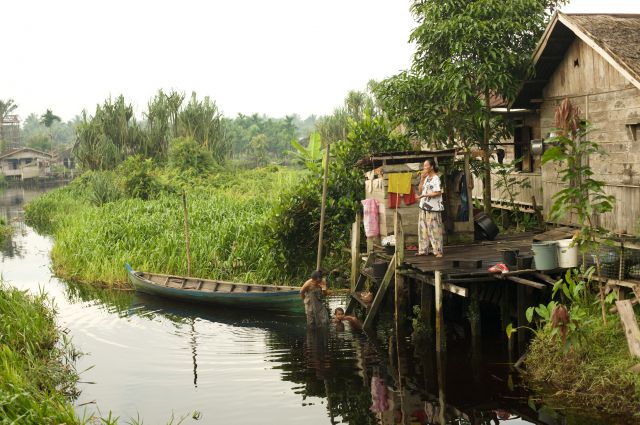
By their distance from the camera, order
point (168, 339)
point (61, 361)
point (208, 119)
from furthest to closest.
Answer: point (208, 119), point (168, 339), point (61, 361)

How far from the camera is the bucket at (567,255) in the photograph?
35.6ft

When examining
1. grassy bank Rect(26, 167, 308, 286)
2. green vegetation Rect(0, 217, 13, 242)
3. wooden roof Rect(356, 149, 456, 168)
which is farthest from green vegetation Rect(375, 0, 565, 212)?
green vegetation Rect(0, 217, 13, 242)

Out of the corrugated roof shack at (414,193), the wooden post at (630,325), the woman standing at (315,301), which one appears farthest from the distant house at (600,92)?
the woman standing at (315,301)

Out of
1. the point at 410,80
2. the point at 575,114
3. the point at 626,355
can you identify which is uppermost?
the point at 410,80

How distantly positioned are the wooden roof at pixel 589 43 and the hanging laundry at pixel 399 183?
13.0 ft

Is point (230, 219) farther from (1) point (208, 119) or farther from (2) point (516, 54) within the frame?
(1) point (208, 119)

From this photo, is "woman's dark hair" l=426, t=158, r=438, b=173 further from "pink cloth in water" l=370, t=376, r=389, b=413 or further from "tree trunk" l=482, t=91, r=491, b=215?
"pink cloth in water" l=370, t=376, r=389, b=413

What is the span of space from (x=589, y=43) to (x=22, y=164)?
203 ft

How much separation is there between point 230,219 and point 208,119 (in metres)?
24.6

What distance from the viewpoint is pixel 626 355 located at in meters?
9.23

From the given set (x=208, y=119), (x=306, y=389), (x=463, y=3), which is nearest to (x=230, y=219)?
(x=463, y=3)

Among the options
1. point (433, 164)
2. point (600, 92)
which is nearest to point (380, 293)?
point (433, 164)

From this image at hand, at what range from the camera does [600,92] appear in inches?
544

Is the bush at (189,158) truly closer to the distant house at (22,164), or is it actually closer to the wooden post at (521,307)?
the wooden post at (521,307)
